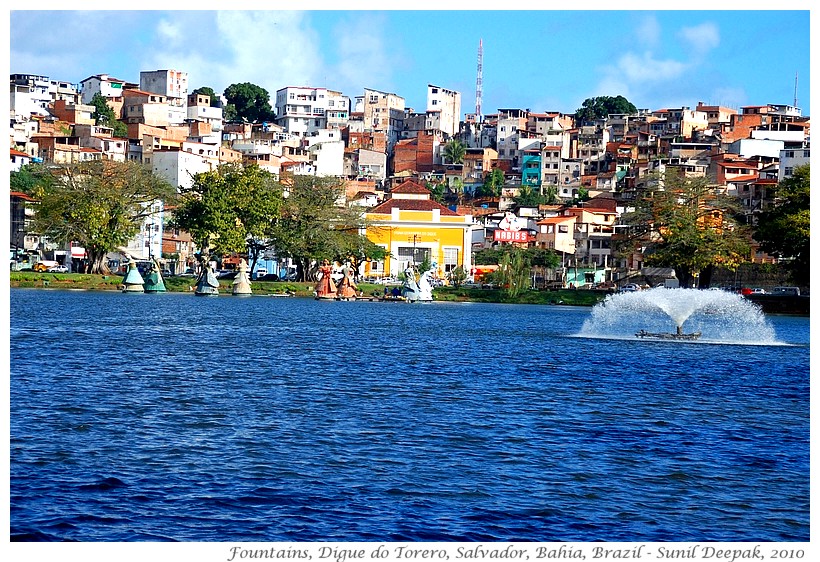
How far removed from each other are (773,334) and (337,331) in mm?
16591

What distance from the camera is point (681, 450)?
19.1m

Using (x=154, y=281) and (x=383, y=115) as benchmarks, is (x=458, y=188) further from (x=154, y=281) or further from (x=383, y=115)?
(x=154, y=281)

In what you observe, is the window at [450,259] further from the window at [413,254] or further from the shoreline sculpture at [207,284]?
the shoreline sculpture at [207,284]

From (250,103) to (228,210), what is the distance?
96.2 meters

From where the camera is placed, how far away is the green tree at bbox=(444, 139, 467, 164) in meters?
156

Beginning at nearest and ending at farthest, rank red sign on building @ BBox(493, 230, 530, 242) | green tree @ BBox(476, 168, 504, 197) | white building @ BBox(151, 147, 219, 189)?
red sign on building @ BBox(493, 230, 530, 242) < white building @ BBox(151, 147, 219, 189) < green tree @ BBox(476, 168, 504, 197)

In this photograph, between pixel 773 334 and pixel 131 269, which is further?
pixel 131 269

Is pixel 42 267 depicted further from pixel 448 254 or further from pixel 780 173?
pixel 780 173

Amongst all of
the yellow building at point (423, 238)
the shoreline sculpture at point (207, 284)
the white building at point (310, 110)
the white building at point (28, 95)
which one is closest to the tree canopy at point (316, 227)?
the shoreline sculpture at point (207, 284)

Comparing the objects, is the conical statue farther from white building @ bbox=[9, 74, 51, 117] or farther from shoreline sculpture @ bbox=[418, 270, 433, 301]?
white building @ bbox=[9, 74, 51, 117]

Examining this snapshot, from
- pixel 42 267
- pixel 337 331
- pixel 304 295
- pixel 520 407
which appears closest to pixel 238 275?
pixel 304 295

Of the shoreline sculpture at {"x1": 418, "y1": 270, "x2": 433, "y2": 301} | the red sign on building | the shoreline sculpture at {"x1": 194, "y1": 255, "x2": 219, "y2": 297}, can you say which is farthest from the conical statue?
the red sign on building

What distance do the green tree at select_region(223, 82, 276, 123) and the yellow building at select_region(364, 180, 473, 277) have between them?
73923mm
